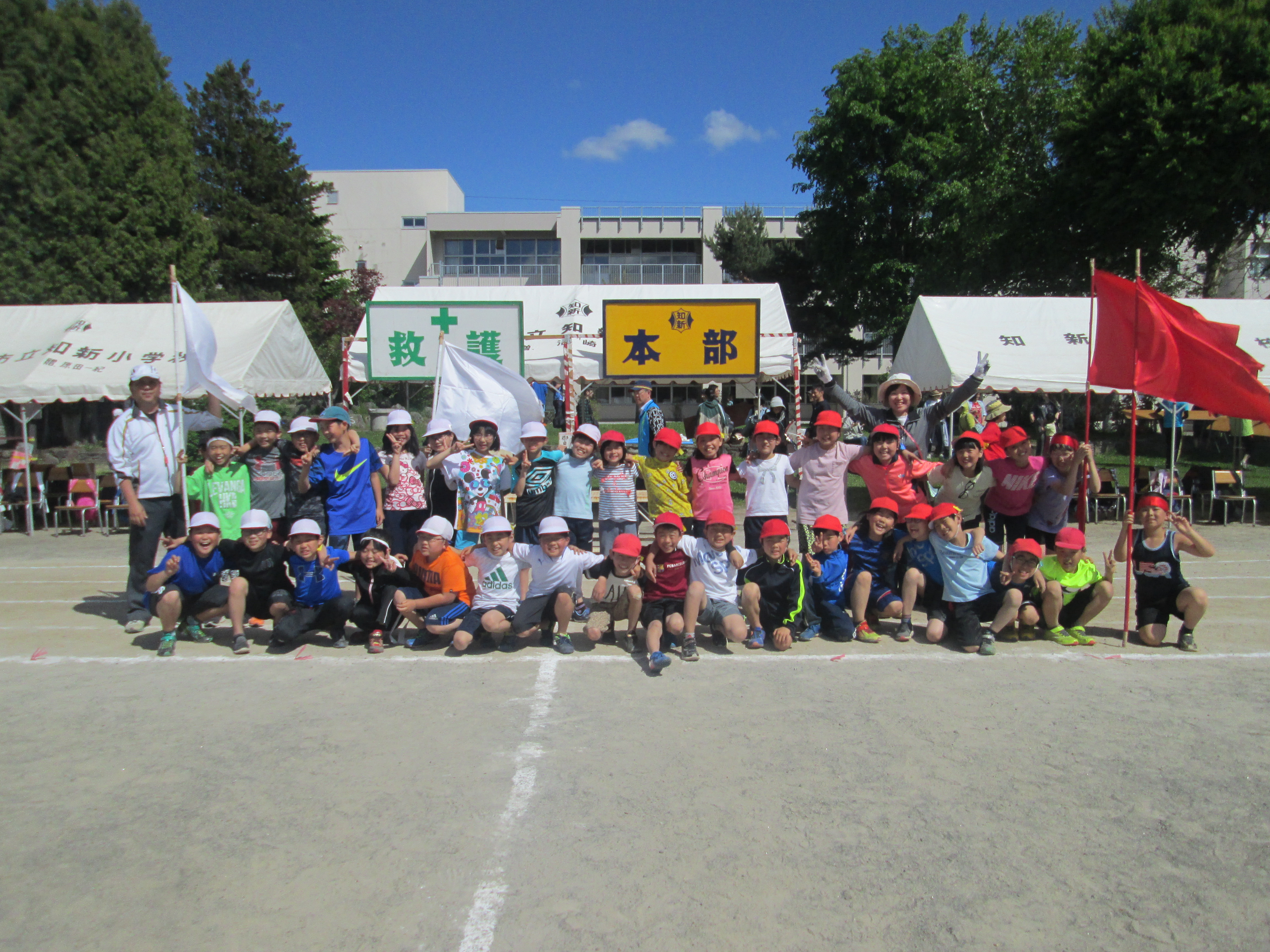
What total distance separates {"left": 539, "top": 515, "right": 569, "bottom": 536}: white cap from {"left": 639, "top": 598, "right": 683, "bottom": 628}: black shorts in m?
0.83

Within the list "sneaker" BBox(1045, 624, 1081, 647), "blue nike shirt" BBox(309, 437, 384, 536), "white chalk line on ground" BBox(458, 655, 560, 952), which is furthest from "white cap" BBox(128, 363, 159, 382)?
"sneaker" BBox(1045, 624, 1081, 647)

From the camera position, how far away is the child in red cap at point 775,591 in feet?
20.0

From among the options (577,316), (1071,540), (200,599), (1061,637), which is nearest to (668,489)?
(1071,540)

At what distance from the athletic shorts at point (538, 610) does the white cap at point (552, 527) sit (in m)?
0.41

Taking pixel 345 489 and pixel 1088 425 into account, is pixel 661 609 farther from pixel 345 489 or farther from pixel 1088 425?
pixel 1088 425

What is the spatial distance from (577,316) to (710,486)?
421 inches

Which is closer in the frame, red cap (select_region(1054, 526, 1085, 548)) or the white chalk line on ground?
the white chalk line on ground

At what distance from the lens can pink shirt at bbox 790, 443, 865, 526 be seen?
6797mm

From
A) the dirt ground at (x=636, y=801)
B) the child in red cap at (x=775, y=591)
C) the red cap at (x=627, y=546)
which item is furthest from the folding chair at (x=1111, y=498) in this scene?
the red cap at (x=627, y=546)

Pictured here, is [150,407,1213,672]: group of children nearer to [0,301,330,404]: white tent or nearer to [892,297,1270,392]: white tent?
[892,297,1270,392]: white tent

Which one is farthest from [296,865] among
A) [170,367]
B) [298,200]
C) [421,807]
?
[298,200]

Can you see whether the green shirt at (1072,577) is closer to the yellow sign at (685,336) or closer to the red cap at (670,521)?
the red cap at (670,521)

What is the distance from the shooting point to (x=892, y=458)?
6.71 metres

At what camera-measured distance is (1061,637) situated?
6.13m
